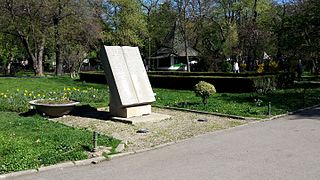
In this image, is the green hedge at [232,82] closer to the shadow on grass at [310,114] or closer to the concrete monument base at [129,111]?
the shadow on grass at [310,114]

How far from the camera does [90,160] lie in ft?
22.7

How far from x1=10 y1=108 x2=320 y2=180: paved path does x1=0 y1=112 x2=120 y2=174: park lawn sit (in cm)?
47

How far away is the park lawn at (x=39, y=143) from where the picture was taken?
6.59m

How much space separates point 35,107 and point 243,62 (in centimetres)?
3762

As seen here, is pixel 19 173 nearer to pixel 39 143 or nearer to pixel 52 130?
pixel 39 143

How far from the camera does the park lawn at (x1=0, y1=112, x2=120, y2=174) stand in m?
6.59

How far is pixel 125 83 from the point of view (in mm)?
11938

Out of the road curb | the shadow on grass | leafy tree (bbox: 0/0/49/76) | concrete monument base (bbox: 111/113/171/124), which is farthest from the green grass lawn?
leafy tree (bbox: 0/0/49/76)

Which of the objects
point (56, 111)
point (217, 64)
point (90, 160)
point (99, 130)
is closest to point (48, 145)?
point (90, 160)

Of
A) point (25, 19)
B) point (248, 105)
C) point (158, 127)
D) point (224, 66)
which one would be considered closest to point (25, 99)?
point (158, 127)

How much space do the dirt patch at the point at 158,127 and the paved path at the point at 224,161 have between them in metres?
0.57

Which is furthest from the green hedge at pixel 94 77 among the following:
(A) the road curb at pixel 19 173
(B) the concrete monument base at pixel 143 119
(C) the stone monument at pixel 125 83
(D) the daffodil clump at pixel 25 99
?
(A) the road curb at pixel 19 173

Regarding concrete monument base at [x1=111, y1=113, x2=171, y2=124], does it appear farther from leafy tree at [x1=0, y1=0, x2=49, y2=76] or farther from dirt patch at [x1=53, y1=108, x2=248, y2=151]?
leafy tree at [x1=0, y1=0, x2=49, y2=76]

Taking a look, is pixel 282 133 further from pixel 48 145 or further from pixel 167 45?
pixel 167 45
